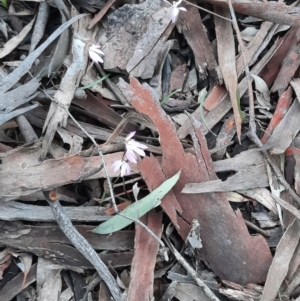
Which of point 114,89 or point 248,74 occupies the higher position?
point 248,74

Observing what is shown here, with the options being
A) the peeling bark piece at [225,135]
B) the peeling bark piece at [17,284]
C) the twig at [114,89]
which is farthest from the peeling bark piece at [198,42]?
the peeling bark piece at [17,284]

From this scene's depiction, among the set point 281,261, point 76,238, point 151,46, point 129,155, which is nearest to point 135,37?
point 151,46

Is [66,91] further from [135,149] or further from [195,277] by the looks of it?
[195,277]

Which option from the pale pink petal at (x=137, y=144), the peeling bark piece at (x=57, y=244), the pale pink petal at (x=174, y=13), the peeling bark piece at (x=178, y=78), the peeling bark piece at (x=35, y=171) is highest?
the pale pink petal at (x=174, y=13)

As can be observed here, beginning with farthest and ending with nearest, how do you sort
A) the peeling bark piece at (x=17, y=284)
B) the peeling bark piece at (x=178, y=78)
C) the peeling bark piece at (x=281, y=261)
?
the peeling bark piece at (x=178, y=78)
the peeling bark piece at (x=17, y=284)
the peeling bark piece at (x=281, y=261)

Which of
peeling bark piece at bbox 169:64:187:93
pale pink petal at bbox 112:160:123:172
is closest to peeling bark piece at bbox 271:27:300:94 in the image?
peeling bark piece at bbox 169:64:187:93

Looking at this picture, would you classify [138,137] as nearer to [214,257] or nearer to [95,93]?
[95,93]

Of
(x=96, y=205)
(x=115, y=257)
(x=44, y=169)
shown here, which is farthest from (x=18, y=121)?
(x=115, y=257)

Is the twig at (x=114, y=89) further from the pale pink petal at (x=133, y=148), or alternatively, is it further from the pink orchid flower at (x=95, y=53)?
the pale pink petal at (x=133, y=148)
